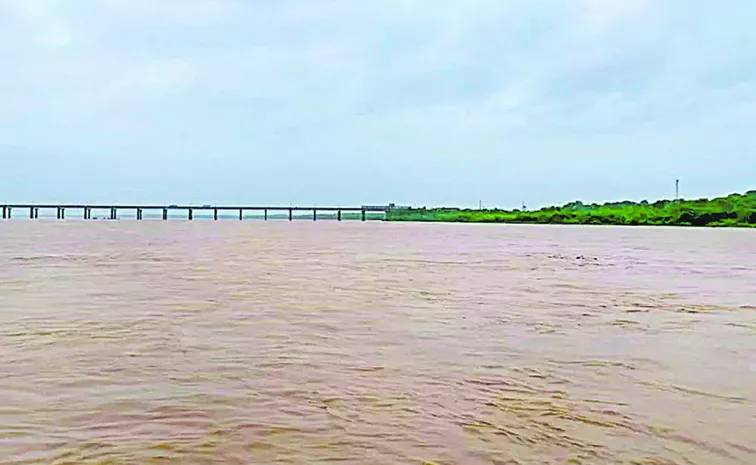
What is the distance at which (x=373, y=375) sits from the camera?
607 centimetres

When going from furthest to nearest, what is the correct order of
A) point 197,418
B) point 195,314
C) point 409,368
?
point 195,314 → point 409,368 → point 197,418

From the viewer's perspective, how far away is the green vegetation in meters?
65.2

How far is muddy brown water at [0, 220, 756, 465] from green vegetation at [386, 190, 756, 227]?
5784 centimetres

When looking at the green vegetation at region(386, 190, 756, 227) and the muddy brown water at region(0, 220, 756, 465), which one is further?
the green vegetation at region(386, 190, 756, 227)

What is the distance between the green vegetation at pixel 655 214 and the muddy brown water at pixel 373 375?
190ft

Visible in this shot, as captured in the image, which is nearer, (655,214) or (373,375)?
(373,375)

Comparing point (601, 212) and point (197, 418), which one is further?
point (601, 212)

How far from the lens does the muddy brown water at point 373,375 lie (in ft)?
13.9

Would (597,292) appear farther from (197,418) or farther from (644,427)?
(197,418)

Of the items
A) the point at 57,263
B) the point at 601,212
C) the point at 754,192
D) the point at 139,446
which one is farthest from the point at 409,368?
the point at 754,192

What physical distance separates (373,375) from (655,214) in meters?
73.3

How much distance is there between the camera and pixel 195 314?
9.59m

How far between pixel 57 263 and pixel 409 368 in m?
14.9

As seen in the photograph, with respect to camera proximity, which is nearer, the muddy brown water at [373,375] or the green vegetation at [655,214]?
the muddy brown water at [373,375]
